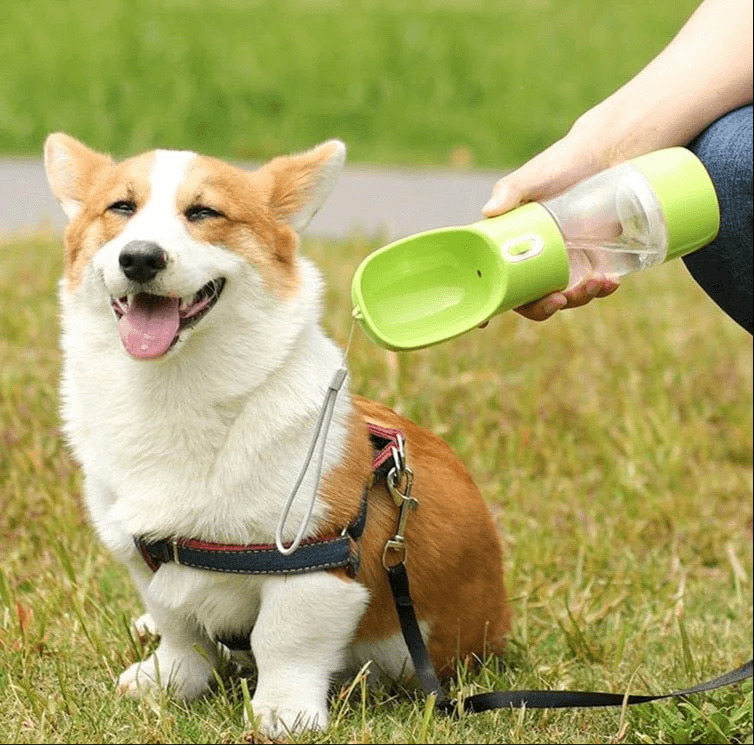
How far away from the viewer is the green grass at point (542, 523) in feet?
8.11

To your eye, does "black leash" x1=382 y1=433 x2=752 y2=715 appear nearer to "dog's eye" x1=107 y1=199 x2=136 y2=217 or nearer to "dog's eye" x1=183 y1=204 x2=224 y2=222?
"dog's eye" x1=183 y1=204 x2=224 y2=222

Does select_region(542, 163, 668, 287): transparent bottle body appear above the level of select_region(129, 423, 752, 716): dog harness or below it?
above

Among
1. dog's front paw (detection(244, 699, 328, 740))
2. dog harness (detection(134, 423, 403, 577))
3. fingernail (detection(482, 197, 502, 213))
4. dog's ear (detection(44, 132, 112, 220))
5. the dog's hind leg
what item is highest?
dog's ear (detection(44, 132, 112, 220))

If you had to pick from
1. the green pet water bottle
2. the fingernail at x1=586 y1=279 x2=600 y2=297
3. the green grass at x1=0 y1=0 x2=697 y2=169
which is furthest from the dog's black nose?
the green grass at x1=0 y1=0 x2=697 y2=169

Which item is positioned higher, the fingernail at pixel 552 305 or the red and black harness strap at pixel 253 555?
the fingernail at pixel 552 305

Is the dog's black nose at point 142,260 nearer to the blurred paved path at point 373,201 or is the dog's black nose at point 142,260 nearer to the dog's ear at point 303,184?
the dog's ear at point 303,184

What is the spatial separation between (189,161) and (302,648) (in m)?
0.90

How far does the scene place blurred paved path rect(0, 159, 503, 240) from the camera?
6020 millimetres

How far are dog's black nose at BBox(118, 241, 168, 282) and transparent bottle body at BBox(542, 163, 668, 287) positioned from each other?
642 mm

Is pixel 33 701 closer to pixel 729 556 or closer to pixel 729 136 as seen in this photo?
pixel 729 136

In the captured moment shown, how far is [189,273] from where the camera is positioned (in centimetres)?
227

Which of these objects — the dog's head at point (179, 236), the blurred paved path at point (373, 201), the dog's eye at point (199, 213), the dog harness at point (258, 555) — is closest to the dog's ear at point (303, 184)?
the dog's head at point (179, 236)

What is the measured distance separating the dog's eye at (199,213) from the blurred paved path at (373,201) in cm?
323

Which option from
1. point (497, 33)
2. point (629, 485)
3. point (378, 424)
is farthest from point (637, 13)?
point (378, 424)
